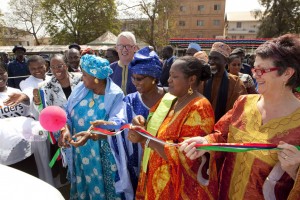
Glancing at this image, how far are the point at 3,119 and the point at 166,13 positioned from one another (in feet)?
79.2

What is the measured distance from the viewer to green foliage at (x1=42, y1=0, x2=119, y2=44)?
A: 32688 mm

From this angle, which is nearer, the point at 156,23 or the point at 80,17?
the point at 156,23

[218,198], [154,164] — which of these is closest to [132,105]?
[154,164]

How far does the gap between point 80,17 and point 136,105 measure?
33.0 meters

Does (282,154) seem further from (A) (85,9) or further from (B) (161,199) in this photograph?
(A) (85,9)

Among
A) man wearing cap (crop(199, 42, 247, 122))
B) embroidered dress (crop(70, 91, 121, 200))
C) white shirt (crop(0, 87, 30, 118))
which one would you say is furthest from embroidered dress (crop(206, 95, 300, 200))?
white shirt (crop(0, 87, 30, 118))

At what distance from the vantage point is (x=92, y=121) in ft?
8.77

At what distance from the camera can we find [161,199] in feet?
7.13

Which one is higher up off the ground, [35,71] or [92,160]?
[35,71]

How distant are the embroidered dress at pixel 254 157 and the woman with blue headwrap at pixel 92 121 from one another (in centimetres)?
119

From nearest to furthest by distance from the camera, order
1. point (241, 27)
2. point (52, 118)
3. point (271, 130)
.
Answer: point (271, 130) < point (52, 118) < point (241, 27)

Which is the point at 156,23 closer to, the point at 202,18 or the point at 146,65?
the point at 146,65

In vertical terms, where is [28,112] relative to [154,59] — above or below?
below

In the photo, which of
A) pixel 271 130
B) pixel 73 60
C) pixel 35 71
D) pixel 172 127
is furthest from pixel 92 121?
pixel 73 60
